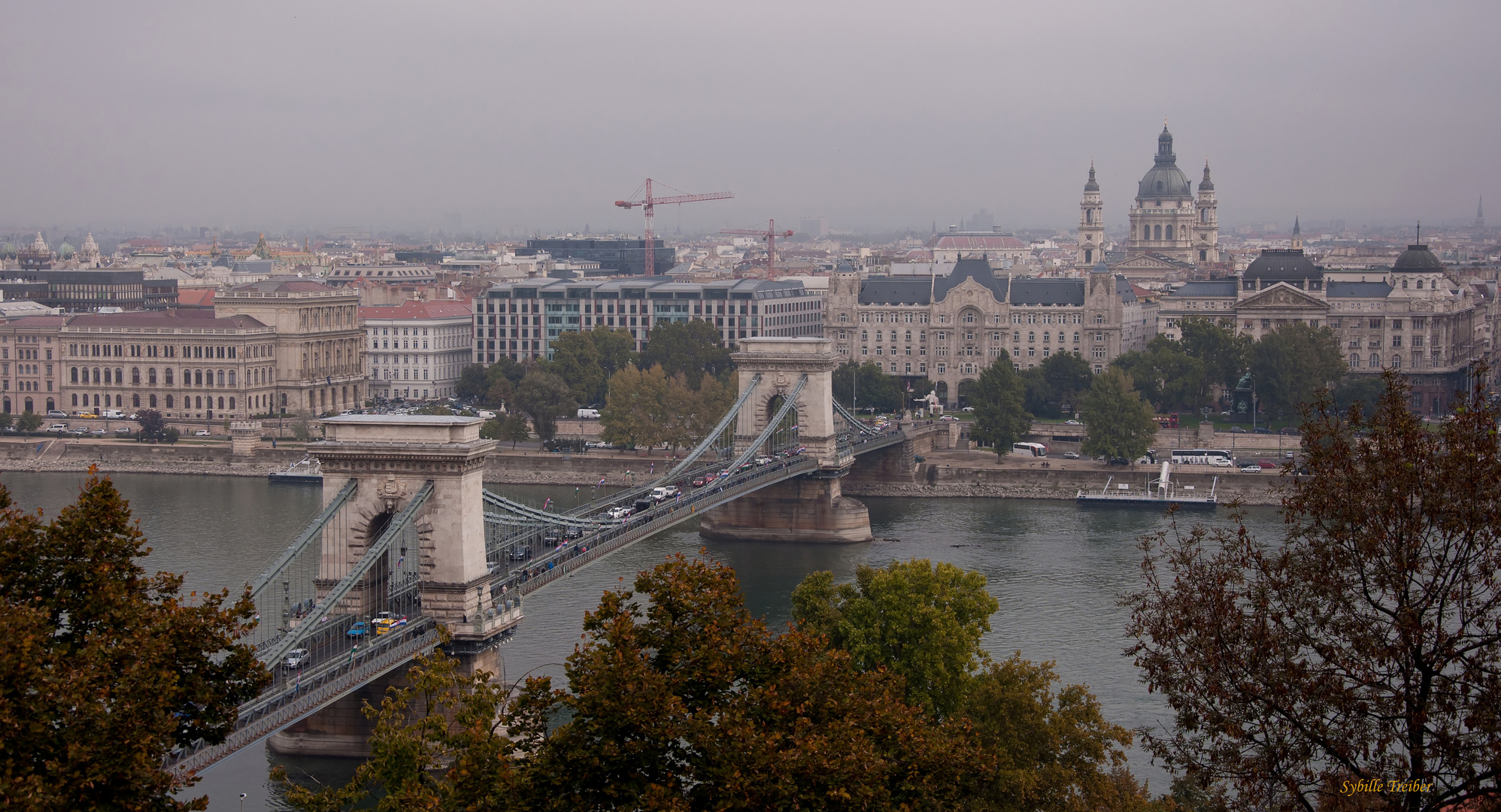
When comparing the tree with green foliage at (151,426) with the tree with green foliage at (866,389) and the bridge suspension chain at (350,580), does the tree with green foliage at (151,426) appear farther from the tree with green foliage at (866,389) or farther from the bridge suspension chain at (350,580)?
the bridge suspension chain at (350,580)

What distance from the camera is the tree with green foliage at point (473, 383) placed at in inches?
2534

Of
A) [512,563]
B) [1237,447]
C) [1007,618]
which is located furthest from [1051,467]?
[512,563]

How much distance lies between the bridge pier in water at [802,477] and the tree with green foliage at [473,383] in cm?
2136

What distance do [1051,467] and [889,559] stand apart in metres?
13.1

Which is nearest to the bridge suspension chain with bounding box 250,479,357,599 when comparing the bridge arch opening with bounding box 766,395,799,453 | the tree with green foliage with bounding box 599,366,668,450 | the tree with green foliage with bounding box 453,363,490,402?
the bridge arch opening with bounding box 766,395,799,453

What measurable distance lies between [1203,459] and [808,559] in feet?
51.1

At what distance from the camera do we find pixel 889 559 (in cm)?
3744

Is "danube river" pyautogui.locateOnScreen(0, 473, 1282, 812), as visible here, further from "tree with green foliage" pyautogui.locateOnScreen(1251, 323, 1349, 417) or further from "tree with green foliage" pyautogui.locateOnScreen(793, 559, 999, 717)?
"tree with green foliage" pyautogui.locateOnScreen(1251, 323, 1349, 417)

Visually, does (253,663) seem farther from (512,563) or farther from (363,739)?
(512,563)

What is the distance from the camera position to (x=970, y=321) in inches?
2621

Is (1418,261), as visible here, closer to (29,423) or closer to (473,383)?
(473,383)

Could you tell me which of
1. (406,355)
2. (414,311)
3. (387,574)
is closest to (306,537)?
(387,574)

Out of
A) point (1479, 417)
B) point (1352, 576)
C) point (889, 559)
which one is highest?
point (1479, 417)

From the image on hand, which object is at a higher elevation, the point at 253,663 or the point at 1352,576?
the point at 1352,576
